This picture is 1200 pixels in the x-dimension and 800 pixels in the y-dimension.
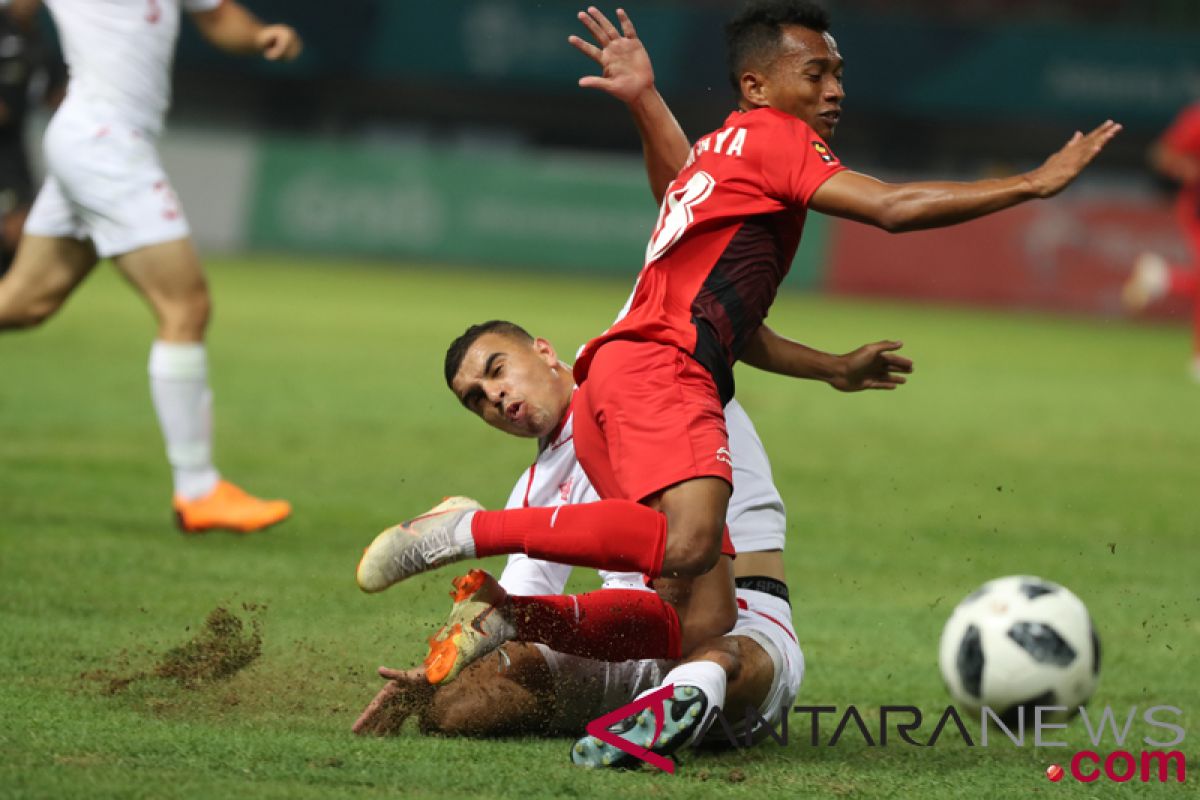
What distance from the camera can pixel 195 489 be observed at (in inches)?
233

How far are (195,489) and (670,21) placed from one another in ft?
66.6

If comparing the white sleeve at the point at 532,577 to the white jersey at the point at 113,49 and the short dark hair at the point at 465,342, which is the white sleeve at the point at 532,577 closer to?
the short dark hair at the point at 465,342

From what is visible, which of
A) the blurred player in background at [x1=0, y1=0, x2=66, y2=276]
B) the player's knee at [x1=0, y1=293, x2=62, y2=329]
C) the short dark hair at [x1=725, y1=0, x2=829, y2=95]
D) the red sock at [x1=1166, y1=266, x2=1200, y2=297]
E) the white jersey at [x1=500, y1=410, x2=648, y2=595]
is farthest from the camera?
the red sock at [x1=1166, y1=266, x2=1200, y2=297]

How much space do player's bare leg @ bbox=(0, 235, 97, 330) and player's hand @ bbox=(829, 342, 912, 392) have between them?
305cm

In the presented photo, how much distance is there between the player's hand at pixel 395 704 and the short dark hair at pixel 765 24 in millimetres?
1688

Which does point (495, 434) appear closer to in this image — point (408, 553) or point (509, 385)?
point (509, 385)

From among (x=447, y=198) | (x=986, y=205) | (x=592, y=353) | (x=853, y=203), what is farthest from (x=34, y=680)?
(x=447, y=198)

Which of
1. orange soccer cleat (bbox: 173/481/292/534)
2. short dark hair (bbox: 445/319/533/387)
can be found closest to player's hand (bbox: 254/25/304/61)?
orange soccer cleat (bbox: 173/481/292/534)

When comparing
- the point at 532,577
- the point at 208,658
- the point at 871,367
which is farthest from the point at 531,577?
the point at 871,367

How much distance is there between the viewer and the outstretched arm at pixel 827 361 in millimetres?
4328

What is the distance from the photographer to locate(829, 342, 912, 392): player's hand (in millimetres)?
4316

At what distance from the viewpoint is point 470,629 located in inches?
135

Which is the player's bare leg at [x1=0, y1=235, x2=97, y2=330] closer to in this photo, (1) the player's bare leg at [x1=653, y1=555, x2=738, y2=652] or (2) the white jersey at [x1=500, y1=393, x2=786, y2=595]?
(2) the white jersey at [x1=500, y1=393, x2=786, y2=595]

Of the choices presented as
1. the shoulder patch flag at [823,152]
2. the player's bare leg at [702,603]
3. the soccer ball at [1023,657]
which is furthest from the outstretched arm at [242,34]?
the soccer ball at [1023,657]
